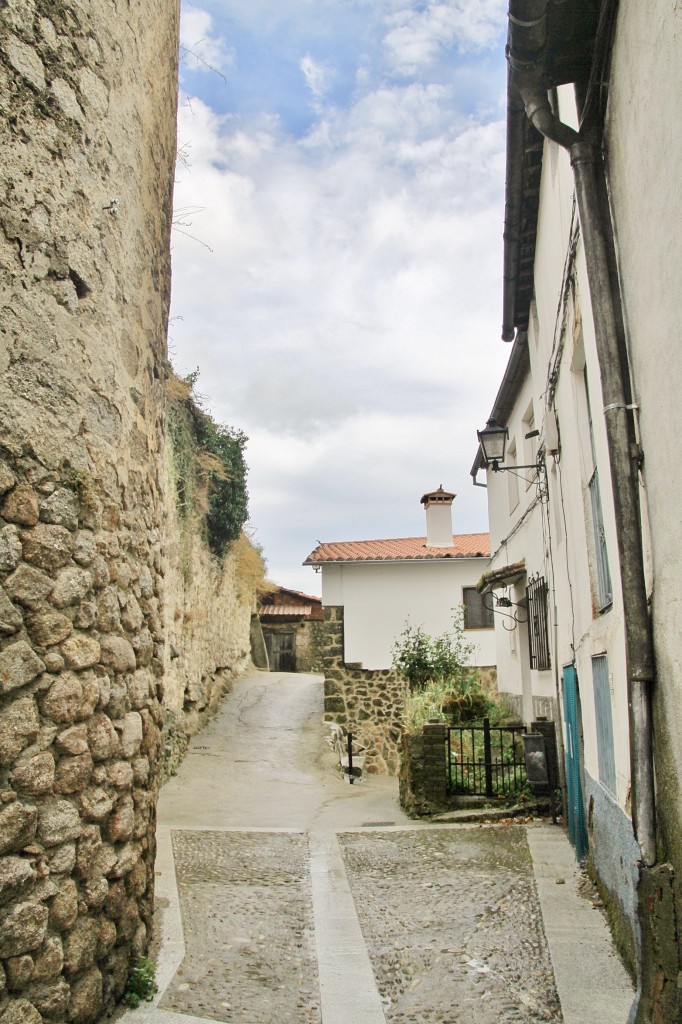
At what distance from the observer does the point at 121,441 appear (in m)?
3.91

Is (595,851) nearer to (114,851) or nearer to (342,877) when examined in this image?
(342,877)

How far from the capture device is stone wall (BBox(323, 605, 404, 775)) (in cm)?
1661

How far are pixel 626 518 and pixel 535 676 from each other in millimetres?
6837

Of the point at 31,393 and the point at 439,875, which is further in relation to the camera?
the point at 439,875

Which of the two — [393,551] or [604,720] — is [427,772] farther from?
[393,551]

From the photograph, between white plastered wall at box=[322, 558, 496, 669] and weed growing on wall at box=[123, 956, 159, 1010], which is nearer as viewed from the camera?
weed growing on wall at box=[123, 956, 159, 1010]

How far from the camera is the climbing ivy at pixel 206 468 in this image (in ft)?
44.5

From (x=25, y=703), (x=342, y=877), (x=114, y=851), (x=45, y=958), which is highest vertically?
(x=25, y=703)

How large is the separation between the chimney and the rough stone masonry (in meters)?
15.1

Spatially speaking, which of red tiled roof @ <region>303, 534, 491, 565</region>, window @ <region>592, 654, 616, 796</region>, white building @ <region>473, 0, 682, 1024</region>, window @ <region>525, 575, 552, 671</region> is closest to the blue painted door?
white building @ <region>473, 0, 682, 1024</region>

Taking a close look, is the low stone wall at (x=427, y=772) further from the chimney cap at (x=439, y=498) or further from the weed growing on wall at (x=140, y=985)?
the chimney cap at (x=439, y=498)

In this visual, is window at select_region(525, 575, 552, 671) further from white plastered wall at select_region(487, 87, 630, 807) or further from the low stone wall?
the low stone wall

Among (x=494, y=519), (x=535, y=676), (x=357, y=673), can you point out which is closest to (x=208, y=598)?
(x=357, y=673)

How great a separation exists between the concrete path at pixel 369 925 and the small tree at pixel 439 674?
4410 mm
